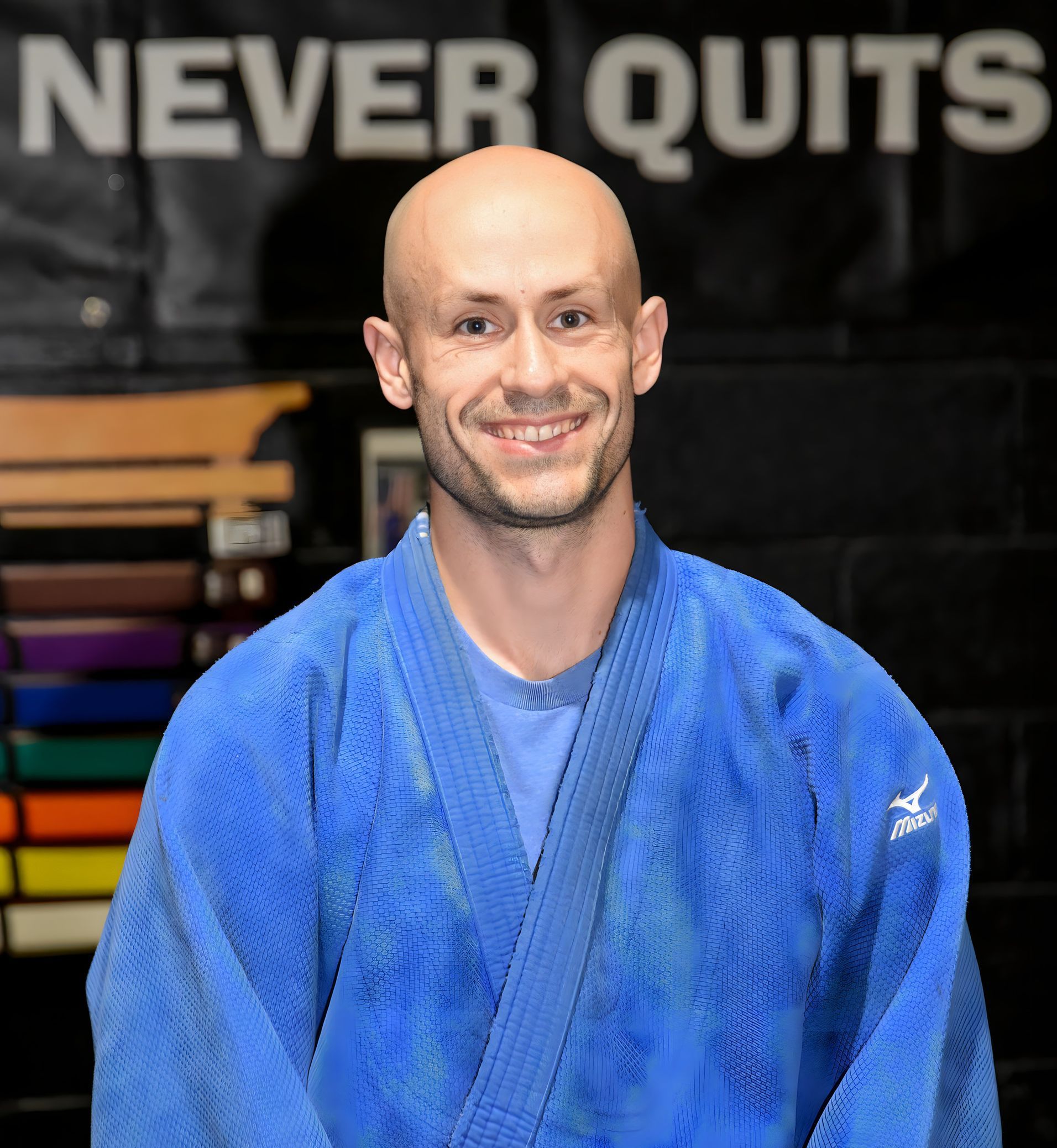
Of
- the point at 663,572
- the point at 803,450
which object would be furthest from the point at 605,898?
the point at 803,450

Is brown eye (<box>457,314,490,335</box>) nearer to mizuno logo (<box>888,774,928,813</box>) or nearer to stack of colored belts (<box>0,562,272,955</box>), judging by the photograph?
mizuno logo (<box>888,774,928,813</box>)

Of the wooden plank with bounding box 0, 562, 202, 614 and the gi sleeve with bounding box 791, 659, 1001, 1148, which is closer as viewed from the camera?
the gi sleeve with bounding box 791, 659, 1001, 1148

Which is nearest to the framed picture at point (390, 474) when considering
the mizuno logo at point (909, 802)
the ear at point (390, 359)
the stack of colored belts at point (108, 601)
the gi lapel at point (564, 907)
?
the stack of colored belts at point (108, 601)

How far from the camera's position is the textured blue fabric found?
1.08 meters

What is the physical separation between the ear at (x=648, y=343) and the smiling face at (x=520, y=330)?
0.06m

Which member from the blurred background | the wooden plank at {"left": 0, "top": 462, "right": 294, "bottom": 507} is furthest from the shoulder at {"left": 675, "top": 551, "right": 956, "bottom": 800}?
the wooden plank at {"left": 0, "top": 462, "right": 294, "bottom": 507}

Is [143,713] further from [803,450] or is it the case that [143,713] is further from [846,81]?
[846,81]

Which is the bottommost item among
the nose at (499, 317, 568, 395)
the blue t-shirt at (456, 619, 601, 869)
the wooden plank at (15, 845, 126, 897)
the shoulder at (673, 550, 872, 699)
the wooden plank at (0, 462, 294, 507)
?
the wooden plank at (15, 845, 126, 897)

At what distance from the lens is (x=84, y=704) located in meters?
2.06

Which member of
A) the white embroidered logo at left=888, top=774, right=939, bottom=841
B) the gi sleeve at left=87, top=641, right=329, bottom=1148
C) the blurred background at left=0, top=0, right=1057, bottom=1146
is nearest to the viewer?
the gi sleeve at left=87, top=641, right=329, bottom=1148

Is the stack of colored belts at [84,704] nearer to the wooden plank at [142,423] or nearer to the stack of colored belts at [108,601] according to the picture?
the stack of colored belts at [108,601]

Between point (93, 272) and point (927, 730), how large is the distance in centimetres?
149

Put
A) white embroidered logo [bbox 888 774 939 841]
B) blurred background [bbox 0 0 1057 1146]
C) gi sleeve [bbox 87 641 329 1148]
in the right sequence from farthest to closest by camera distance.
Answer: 1. blurred background [bbox 0 0 1057 1146]
2. white embroidered logo [bbox 888 774 939 841]
3. gi sleeve [bbox 87 641 329 1148]

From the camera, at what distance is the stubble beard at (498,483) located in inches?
44.6
